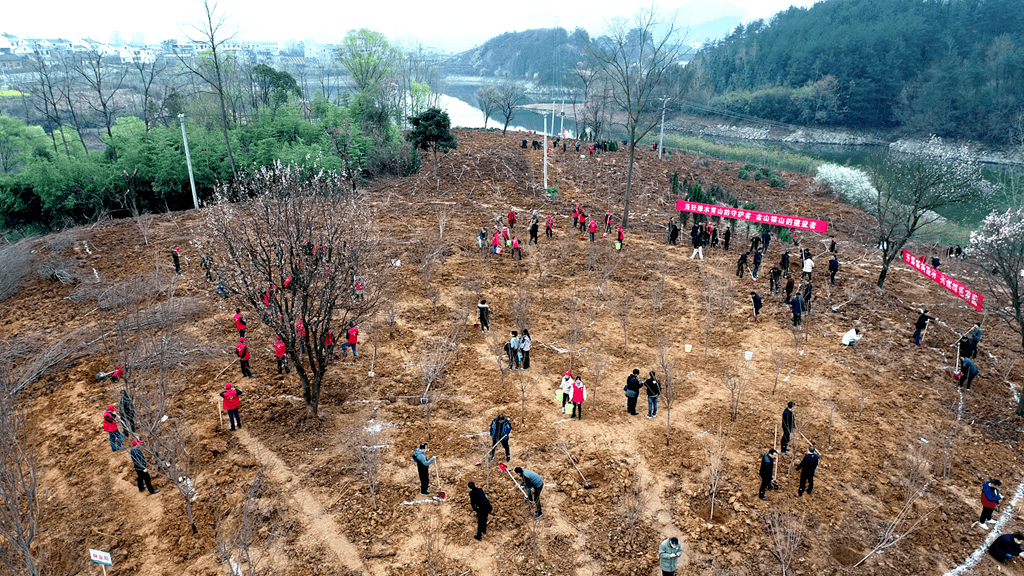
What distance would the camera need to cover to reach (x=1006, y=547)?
7859 millimetres

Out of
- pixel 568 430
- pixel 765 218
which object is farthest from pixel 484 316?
pixel 765 218

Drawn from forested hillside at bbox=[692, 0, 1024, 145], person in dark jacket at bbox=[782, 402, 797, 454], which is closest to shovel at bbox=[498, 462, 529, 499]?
person in dark jacket at bbox=[782, 402, 797, 454]

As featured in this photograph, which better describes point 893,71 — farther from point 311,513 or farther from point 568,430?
point 311,513

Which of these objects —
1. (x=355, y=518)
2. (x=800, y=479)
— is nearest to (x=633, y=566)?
(x=800, y=479)

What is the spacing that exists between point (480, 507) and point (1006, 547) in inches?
299

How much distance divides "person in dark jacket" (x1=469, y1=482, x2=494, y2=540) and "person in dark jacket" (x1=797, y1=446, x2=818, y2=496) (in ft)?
17.2

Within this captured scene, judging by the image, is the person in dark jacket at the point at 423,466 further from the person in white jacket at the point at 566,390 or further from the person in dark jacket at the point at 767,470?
the person in dark jacket at the point at 767,470

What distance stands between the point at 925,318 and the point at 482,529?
1294cm

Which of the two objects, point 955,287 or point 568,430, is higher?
point 955,287

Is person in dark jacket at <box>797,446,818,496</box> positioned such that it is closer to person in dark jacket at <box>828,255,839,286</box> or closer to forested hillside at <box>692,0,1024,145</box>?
person in dark jacket at <box>828,255,839,286</box>

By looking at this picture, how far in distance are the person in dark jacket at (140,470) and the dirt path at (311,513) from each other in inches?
62.8

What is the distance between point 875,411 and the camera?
1158cm

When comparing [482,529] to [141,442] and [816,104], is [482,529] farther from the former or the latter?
[816,104]

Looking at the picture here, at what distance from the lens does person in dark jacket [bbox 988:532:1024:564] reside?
782 cm
